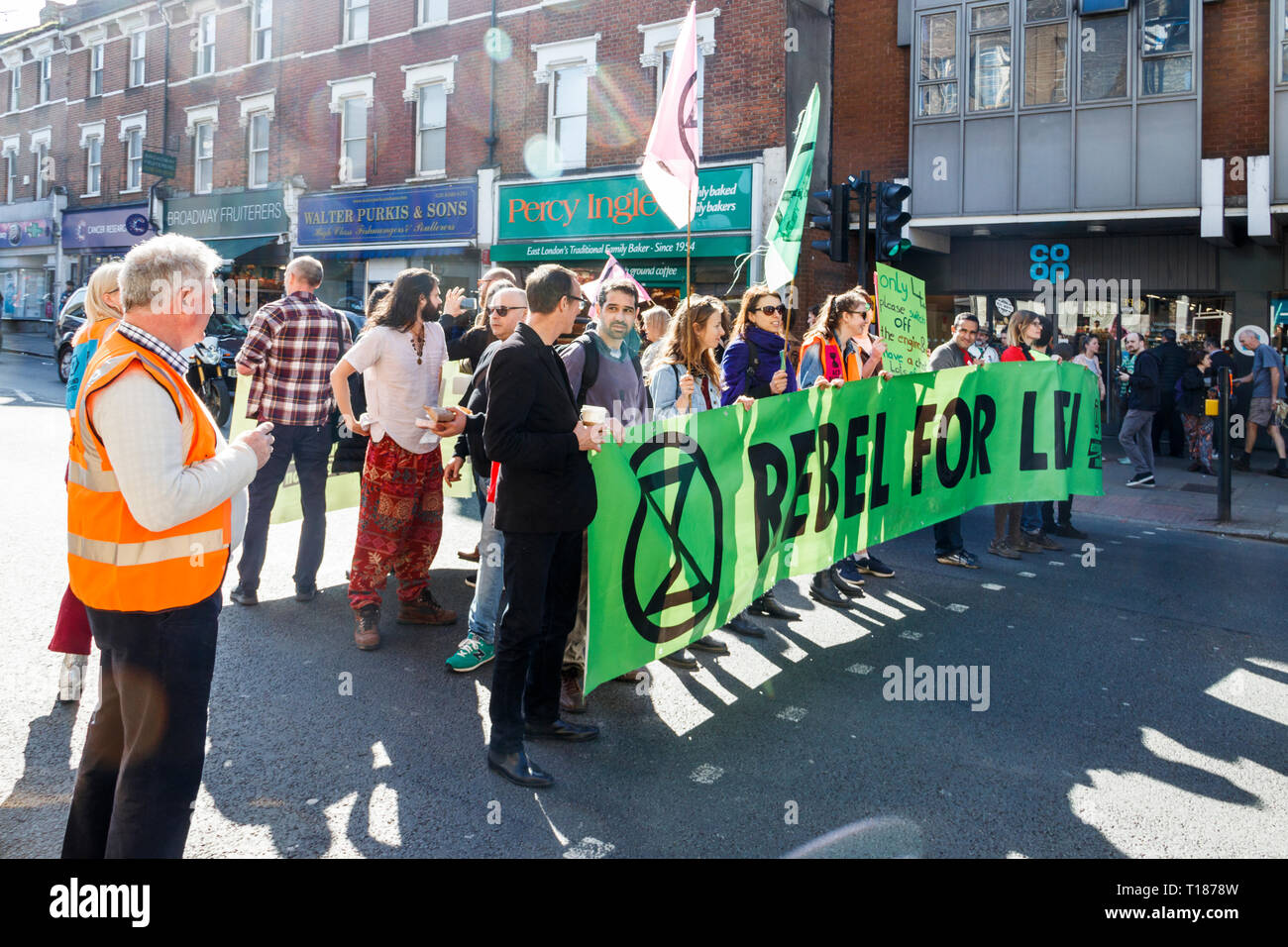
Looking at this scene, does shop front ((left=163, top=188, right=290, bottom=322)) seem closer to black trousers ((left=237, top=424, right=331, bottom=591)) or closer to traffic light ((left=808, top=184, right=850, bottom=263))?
traffic light ((left=808, top=184, right=850, bottom=263))

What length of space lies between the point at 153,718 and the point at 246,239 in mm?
25232

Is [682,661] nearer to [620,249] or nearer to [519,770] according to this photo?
[519,770]

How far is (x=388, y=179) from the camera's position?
72.7 feet

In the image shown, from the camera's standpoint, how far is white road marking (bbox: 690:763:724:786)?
152 inches

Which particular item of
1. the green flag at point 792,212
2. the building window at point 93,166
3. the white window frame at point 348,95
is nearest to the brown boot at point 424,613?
the green flag at point 792,212

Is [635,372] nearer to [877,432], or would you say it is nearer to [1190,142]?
[877,432]

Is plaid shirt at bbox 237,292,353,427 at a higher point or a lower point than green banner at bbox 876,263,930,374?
lower

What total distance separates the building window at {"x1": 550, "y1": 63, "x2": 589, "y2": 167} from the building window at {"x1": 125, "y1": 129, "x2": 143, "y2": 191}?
15852 millimetres

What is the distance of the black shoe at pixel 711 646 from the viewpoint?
5523 millimetres

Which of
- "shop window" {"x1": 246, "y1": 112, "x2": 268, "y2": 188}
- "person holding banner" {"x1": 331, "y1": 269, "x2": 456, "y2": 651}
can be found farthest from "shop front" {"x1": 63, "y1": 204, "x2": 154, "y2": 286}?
"person holding banner" {"x1": 331, "y1": 269, "x2": 456, "y2": 651}

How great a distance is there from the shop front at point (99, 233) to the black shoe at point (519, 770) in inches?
1114

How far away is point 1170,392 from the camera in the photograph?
1455 centimetres
